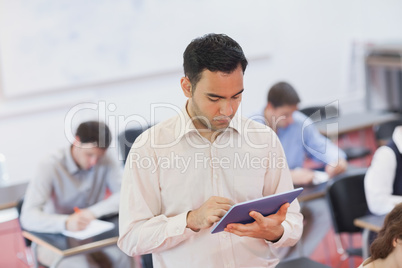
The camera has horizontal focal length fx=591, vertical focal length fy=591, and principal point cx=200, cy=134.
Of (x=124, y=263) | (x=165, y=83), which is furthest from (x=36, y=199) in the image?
(x=165, y=83)

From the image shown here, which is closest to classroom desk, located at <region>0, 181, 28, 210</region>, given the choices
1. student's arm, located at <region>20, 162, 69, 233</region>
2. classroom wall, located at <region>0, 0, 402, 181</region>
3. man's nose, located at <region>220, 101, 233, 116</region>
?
student's arm, located at <region>20, 162, 69, 233</region>

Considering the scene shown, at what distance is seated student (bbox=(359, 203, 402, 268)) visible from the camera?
227cm

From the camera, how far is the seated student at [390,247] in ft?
7.43

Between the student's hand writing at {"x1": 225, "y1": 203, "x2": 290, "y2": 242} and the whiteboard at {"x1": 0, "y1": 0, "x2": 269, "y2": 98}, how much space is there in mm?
4128

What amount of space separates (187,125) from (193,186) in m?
0.21

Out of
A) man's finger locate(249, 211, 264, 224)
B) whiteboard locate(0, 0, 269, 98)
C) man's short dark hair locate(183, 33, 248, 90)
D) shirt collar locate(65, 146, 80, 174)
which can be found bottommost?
shirt collar locate(65, 146, 80, 174)

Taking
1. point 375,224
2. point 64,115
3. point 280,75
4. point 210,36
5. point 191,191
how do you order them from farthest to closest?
point 280,75, point 64,115, point 375,224, point 191,191, point 210,36

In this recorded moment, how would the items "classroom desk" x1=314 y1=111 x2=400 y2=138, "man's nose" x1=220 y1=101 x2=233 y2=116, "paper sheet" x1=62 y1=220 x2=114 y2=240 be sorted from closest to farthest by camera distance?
"man's nose" x1=220 y1=101 x2=233 y2=116 < "paper sheet" x1=62 y1=220 x2=114 y2=240 < "classroom desk" x1=314 y1=111 x2=400 y2=138

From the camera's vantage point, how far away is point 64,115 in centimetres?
587

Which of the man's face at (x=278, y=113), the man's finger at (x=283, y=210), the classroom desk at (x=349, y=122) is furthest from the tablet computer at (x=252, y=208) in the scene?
the classroom desk at (x=349, y=122)

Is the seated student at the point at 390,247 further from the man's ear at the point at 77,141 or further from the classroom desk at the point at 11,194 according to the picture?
the classroom desk at the point at 11,194

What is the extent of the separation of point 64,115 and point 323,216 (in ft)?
9.55

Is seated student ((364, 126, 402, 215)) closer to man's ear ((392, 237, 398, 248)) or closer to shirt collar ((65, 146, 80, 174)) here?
man's ear ((392, 237, 398, 248))

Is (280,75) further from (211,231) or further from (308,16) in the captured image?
(211,231)
